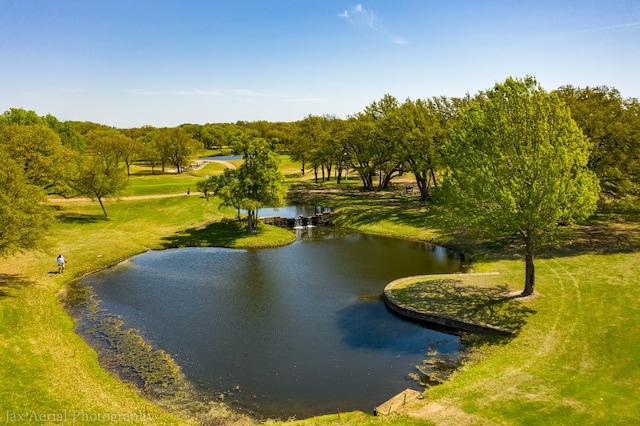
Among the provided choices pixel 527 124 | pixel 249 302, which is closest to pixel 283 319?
pixel 249 302

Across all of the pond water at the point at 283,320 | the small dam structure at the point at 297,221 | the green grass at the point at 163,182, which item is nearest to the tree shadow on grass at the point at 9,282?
the pond water at the point at 283,320

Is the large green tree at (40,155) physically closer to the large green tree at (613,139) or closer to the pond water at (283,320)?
the pond water at (283,320)

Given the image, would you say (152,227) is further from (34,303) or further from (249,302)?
(249,302)

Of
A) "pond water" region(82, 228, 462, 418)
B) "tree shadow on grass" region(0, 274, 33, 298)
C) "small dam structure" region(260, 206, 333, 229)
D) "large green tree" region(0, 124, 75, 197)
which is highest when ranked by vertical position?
"large green tree" region(0, 124, 75, 197)

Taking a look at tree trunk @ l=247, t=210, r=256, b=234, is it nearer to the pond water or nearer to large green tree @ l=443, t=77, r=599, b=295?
the pond water

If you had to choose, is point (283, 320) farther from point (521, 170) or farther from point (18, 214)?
point (18, 214)

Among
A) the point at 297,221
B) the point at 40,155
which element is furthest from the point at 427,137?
the point at 40,155

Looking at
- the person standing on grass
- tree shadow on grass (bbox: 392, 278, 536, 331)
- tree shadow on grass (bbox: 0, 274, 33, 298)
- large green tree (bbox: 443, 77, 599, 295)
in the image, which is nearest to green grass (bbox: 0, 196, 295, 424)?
tree shadow on grass (bbox: 0, 274, 33, 298)
